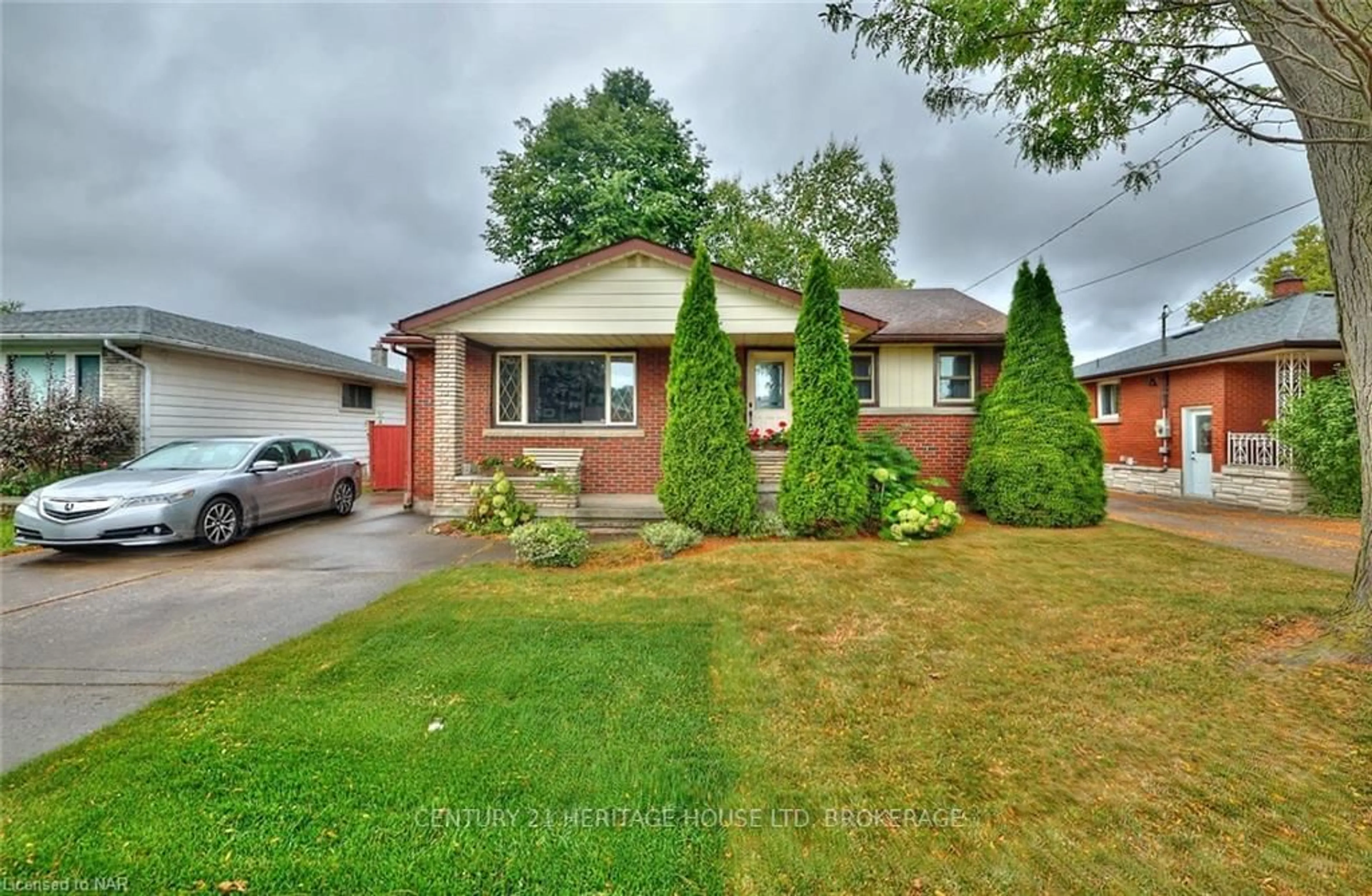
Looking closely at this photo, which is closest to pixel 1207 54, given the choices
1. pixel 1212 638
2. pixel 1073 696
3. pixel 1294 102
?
pixel 1294 102

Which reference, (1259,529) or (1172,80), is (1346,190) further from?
(1259,529)

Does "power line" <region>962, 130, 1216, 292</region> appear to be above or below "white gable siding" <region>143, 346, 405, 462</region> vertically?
above

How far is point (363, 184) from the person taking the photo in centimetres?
1612

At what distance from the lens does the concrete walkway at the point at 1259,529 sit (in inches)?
258

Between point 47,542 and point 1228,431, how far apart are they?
69.3 feet

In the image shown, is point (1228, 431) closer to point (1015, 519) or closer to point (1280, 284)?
point (1280, 284)

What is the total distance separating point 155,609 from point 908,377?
35.6ft

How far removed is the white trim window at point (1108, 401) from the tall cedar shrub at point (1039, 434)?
34.4ft

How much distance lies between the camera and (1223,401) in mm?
12359

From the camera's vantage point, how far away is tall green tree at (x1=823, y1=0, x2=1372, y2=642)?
3.29m

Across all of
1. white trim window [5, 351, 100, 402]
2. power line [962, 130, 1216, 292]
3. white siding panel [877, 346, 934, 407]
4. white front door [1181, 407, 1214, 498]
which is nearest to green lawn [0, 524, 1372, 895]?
power line [962, 130, 1216, 292]

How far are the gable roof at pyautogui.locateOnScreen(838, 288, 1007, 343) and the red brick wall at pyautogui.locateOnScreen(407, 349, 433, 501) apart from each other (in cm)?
839

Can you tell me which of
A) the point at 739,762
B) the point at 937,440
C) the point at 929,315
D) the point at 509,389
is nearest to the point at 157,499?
the point at 509,389

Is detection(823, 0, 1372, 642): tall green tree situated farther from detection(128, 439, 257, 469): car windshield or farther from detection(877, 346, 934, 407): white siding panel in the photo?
detection(128, 439, 257, 469): car windshield
